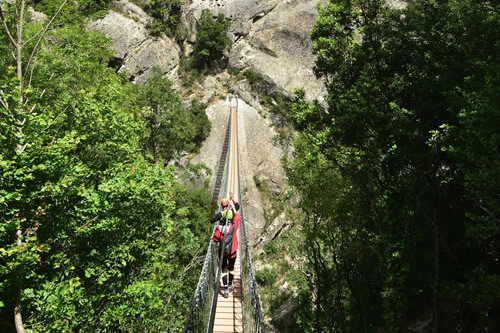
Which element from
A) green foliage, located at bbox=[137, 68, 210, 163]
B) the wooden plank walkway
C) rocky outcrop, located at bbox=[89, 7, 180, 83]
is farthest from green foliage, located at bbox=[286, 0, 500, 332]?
rocky outcrop, located at bbox=[89, 7, 180, 83]

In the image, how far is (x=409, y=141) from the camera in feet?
19.7

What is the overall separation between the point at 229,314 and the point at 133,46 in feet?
97.1

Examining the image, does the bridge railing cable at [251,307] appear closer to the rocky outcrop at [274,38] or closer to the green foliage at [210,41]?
the rocky outcrop at [274,38]

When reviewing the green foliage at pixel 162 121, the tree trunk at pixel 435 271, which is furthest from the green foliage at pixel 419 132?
the green foliage at pixel 162 121

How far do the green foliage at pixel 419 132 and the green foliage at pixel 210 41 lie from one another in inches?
1065

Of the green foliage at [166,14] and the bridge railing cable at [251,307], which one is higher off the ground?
the green foliage at [166,14]

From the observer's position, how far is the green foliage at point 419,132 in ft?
17.0

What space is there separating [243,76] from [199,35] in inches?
257

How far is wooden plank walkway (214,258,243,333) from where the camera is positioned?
15.5 feet

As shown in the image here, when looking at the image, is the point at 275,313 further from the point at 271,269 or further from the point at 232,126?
the point at 232,126

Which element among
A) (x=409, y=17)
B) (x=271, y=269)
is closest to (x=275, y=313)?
(x=271, y=269)

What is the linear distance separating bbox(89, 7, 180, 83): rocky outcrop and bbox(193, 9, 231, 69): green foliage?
3.81 meters

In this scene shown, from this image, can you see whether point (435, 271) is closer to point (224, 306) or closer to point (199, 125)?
point (224, 306)

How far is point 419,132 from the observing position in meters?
5.79
